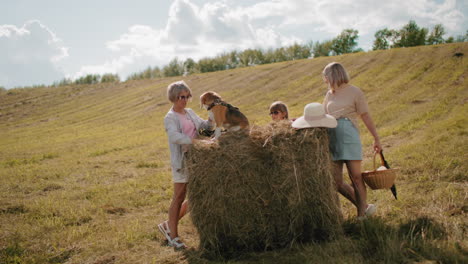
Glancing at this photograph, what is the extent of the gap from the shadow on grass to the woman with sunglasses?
48 cm

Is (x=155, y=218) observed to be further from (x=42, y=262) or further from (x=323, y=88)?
(x=323, y=88)

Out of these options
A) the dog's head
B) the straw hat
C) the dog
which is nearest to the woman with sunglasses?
the dog's head

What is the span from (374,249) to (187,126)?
2694 mm

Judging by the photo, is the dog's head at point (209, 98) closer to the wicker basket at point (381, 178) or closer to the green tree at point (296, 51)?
the wicker basket at point (381, 178)

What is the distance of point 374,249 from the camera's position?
325cm

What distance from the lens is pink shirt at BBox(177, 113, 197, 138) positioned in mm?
4312

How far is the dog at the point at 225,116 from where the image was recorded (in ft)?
13.4

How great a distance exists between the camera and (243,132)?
3898mm

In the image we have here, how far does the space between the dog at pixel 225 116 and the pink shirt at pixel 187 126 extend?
0.33 metres

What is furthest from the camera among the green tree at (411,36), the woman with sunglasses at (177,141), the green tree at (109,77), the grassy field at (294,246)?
the green tree at (109,77)

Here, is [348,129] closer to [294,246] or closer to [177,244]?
[294,246]

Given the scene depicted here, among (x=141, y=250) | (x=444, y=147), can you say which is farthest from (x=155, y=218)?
(x=444, y=147)

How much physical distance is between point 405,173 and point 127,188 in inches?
233

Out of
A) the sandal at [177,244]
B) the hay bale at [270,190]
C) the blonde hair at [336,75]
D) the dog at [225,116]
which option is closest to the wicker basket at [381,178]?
the hay bale at [270,190]
